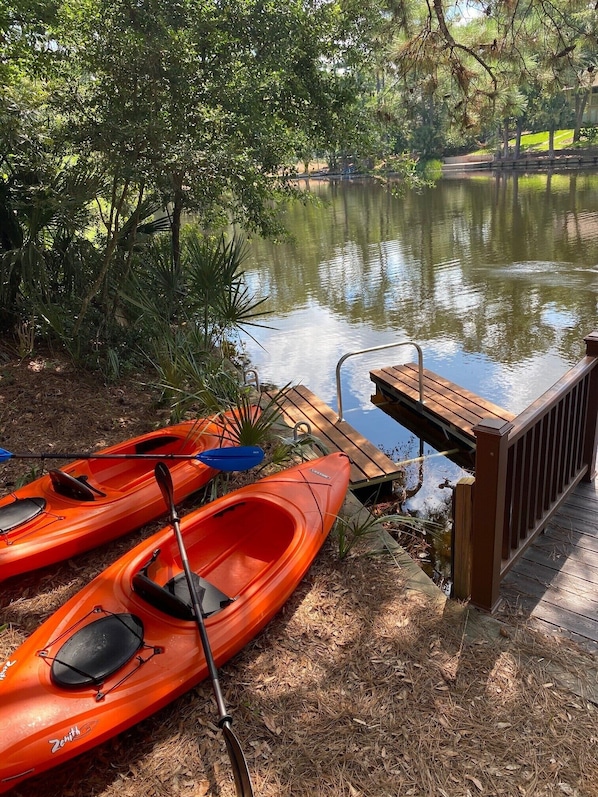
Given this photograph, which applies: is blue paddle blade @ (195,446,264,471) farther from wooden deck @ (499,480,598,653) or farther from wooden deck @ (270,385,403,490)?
wooden deck @ (499,480,598,653)

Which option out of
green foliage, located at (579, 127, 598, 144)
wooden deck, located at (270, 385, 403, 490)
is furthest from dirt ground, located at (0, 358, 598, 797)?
green foliage, located at (579, 127, 598, 144)

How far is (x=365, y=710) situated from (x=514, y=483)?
1425 mm

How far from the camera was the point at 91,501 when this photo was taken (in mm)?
3967

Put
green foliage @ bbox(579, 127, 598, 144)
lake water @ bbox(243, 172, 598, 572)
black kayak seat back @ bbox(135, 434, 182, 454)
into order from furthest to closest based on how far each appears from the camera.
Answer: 1. green foliage @ bbox(579, 127, 598, 144)
2. lake water @ bbox(243, 172, 598, 572)
3. black kayak seat back @ bbox(135, 434, 182, 454)

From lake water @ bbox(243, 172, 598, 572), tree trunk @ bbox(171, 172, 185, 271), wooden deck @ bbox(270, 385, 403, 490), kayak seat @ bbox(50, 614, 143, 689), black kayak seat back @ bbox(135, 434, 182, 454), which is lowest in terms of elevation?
lake water @ bbox(243, 172, 598, 572)

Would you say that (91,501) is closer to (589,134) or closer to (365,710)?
(365,710)

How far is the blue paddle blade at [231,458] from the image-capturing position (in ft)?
12.5

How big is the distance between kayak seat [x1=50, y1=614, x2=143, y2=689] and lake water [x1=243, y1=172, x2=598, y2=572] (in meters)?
3.69

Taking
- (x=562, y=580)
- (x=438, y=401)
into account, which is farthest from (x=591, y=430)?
(x=438, y=401)

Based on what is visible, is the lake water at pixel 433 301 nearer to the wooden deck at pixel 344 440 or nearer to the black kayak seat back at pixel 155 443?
the wooden deck at pixel 344 440

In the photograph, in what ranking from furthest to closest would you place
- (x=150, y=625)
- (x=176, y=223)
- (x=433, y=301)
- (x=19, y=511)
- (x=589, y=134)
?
1. (x=589, y=134)
2. (x=433, y=301)
3. (x=176, y=223)
4. (x=19, y=511)
5. (x=150, y=625)

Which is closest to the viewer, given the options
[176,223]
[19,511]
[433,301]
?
[19,511]

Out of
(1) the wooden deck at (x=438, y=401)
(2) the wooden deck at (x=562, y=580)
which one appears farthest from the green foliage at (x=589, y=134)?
(2) the wooden deck at (x=562, y=580)

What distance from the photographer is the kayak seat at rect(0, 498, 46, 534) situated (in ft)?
11.9
